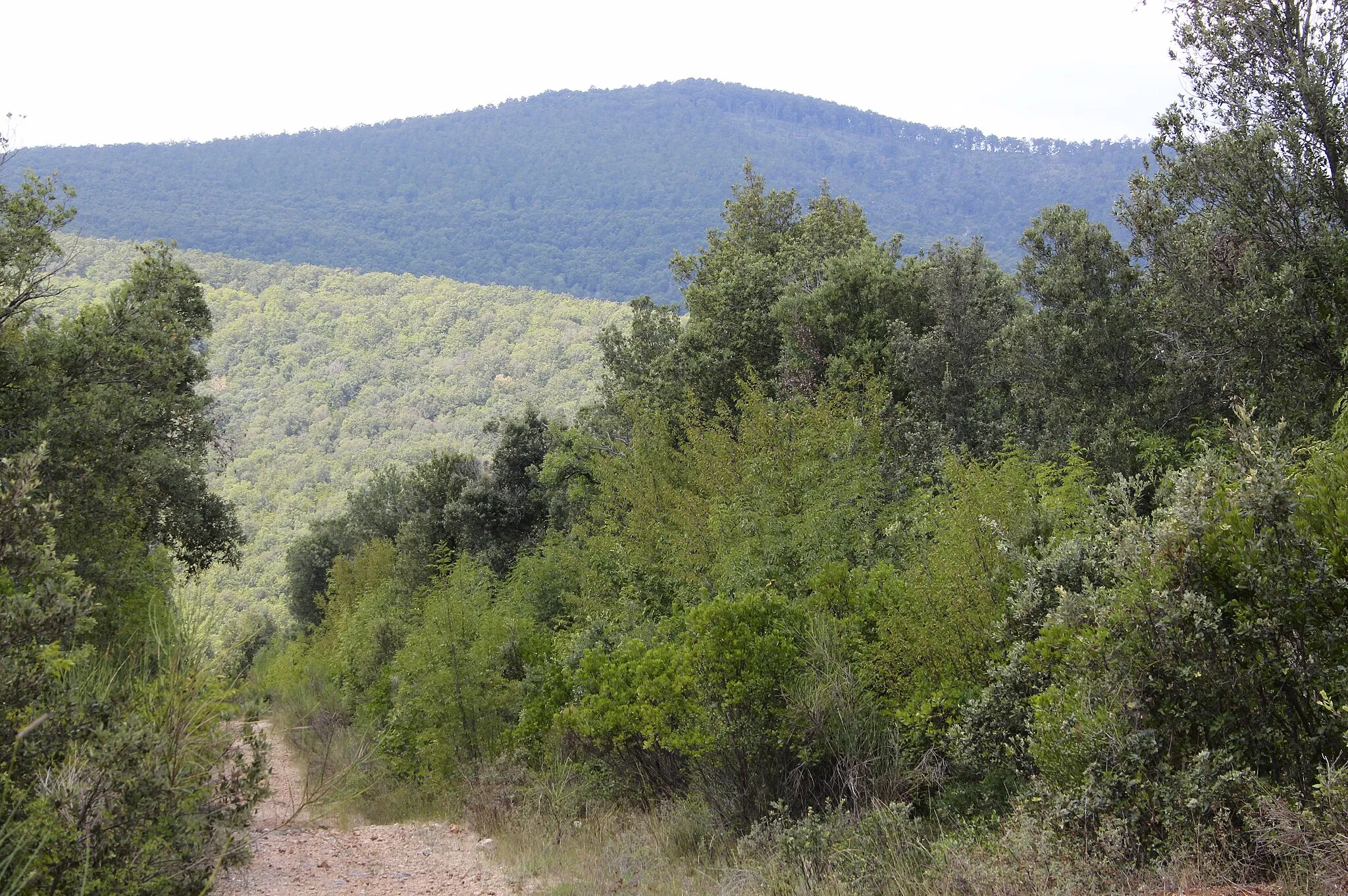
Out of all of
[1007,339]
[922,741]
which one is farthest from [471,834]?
[1007,339]

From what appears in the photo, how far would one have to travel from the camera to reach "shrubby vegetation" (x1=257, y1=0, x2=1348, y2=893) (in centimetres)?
588

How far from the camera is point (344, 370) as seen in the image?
317 feet

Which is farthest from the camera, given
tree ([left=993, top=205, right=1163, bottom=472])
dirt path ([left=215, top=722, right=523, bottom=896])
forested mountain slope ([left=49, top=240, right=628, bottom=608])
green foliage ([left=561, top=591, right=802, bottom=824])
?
forested mountain slope ([left=49, top=240, right=628, bottom=608])

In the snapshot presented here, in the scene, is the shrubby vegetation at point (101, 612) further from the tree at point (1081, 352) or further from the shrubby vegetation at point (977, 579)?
the tree at point (1081, 352)

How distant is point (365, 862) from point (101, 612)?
5178 mm

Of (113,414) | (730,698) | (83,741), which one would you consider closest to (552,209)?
(113,414)

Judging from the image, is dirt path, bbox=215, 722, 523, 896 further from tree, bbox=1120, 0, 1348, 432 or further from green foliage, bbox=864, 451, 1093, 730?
tree, bbox=1120, 0, 1348, 432

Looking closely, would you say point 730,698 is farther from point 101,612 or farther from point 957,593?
point 101,612

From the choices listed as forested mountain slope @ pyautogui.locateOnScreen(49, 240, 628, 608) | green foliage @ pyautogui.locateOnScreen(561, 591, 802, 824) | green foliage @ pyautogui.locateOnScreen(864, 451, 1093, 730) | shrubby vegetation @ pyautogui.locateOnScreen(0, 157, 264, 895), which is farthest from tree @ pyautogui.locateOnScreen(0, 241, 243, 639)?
forested mountain slope @ pyautogui.locateOnScreen(49, 240, 628, 608)

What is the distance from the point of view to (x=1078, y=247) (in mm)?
19109

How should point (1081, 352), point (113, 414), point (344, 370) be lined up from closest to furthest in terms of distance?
point (113, 414)
point (1081, 352)
point (344, 370)

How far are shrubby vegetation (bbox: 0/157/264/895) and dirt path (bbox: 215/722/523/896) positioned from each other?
1.69 meters

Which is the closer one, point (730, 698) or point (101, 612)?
point (730, 698)

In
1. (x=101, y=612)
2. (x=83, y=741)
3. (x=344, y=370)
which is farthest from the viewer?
(x=344, y=370)
